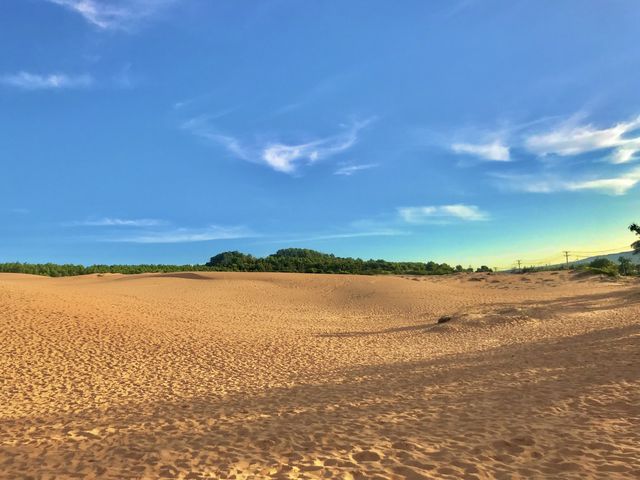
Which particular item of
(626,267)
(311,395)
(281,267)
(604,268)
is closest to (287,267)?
(281,267)

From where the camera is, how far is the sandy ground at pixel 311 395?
6.98m

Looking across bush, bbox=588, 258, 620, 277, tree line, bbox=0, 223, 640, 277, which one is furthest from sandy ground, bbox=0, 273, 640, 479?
tree line, bbox=0, 223, 640, 277

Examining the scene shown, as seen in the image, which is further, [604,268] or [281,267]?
[281,267]

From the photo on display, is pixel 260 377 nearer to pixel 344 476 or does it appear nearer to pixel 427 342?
pixel 344 476

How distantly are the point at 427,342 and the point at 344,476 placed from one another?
16.8 meters

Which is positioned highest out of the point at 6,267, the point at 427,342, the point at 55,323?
the point at 6,267

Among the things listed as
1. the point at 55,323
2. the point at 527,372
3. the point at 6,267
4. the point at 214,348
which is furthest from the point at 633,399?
the point at 6,267

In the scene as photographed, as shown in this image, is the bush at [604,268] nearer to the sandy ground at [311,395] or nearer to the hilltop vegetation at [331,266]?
the hilltop vegetation at [331,266]

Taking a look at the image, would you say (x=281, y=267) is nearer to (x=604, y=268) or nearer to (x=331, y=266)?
(x=331, y=266)

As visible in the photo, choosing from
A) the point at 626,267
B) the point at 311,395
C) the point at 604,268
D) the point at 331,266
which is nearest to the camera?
the point at 311,395

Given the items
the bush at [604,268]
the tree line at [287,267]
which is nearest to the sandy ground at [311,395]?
the bush at [604,268]

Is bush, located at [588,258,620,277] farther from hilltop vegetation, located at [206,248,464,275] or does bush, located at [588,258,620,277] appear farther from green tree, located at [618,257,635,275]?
hilltop vegetation, located at [206,248,464,275]

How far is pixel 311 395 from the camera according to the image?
38.6 ft

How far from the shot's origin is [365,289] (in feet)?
152
